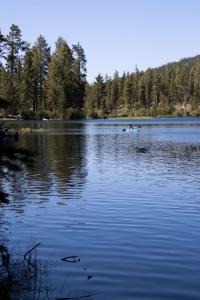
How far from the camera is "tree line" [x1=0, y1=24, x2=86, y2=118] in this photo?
13875 centimetres

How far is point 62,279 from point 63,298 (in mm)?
1264

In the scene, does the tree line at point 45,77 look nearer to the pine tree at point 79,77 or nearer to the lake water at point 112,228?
the pine tree at point 79,77

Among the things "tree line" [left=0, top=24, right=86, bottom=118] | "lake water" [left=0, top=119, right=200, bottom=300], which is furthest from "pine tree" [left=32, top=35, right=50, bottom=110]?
"lake water" [left=0, top=119, right=200, bottom=300]

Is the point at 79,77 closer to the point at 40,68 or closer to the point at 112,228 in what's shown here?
the point at 40,68

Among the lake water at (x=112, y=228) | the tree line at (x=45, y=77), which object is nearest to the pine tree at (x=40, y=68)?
the tree line at (x=45, y=77)

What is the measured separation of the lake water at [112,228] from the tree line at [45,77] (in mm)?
107787

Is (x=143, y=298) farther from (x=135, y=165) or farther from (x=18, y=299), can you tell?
(x=135, y=165)

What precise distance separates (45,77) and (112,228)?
472ft

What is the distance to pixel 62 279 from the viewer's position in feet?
36.9

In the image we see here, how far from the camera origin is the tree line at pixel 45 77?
138750 mm

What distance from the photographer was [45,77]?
514 feet

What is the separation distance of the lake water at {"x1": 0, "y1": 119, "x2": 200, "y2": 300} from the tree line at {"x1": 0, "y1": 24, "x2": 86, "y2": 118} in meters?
108

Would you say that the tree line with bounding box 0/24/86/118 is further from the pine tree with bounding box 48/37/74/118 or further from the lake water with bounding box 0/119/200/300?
the lake water with bounding box 0/119/200/300

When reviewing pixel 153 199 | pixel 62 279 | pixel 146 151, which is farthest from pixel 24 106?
pixel 62 279
